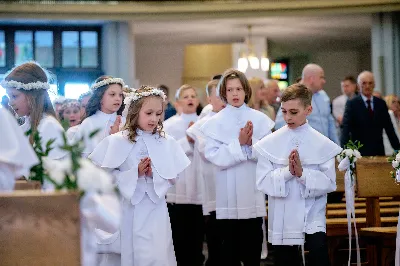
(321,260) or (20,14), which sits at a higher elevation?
(20,14)

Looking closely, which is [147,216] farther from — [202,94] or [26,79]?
[202,94]

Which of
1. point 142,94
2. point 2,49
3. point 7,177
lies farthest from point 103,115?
point 2,49

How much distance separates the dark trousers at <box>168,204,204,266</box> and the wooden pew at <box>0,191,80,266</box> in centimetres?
684

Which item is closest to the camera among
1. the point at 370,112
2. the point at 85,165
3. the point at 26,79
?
the point at 85,165

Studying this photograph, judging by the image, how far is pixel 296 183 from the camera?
321 inches

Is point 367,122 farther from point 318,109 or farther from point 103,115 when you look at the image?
point 103,115

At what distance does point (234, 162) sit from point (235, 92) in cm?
77

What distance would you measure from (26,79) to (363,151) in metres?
6.86

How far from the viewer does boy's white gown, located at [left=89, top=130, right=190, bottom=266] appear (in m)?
7.85

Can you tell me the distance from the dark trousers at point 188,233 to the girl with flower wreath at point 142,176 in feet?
11.5

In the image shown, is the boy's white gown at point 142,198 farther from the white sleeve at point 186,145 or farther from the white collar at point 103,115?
the white sleeve at point 186,145

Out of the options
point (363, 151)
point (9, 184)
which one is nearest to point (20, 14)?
point (363, 151)

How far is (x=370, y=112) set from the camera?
12.8 m

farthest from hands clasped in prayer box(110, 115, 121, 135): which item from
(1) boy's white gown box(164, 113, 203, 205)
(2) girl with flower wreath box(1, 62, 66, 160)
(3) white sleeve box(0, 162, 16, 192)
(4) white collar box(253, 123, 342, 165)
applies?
(3) white sleeve box(0, 162, 16, 192)
